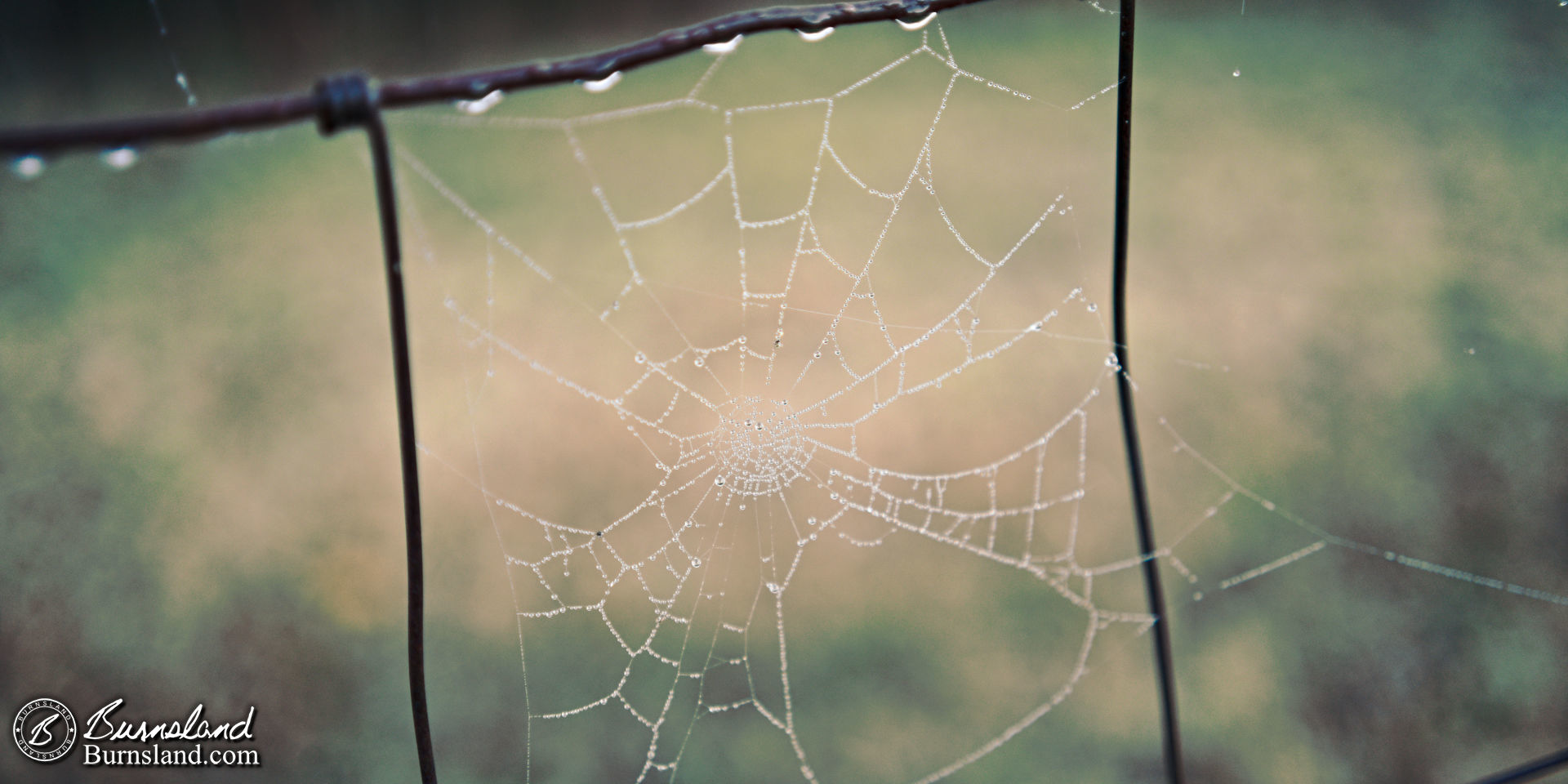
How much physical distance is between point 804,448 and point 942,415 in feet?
2.12

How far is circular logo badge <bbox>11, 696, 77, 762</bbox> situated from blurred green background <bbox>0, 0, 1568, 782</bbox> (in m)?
0.28

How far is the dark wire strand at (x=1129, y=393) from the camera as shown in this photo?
0.70 meters

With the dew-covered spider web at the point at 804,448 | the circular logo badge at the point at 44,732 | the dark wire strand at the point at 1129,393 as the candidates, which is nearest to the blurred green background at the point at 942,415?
the dew-covered spider web at the point at 804,448

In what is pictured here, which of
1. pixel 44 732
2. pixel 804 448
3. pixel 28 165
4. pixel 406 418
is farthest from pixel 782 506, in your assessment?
pixel 28 165

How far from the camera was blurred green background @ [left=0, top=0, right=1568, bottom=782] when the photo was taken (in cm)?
177

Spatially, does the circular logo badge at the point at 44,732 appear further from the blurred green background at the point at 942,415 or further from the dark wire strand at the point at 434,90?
the dark wire strand at the point at 434,90

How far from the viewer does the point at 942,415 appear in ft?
7.72

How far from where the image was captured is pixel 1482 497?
2.01 meters

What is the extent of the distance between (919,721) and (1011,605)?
0.40 m

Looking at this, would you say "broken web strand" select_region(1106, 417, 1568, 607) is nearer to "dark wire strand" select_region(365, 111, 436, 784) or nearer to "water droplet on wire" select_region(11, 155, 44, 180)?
"dark wire strand" select_region(365, 111, 436, 784)

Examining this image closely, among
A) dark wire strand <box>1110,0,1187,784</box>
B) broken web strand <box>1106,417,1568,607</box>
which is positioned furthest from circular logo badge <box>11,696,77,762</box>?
broken web strand <box>1106,417,1568,607</box>

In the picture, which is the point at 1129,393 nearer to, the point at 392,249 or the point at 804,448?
the point at 392,249

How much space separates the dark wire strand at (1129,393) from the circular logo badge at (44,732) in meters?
1.66

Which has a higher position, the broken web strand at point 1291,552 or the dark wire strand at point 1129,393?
the dark wire strand at point 1129,393
